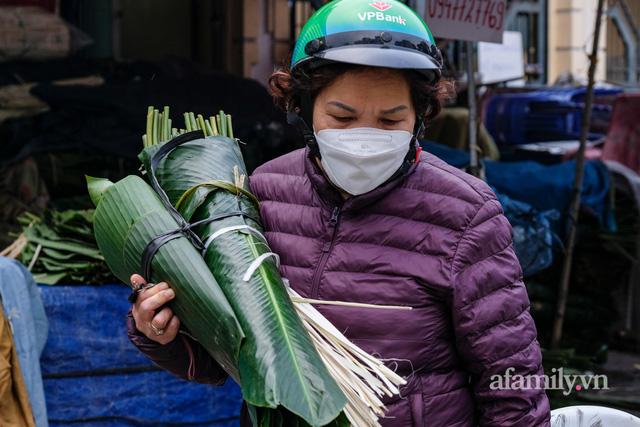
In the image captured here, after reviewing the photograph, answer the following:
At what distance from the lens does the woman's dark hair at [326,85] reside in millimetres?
2035

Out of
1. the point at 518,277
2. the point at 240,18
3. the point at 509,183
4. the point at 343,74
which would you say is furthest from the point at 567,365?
the point at 240,18

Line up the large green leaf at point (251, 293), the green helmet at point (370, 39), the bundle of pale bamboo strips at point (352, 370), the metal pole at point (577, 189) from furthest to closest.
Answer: the metal pole at point (577, 189) < the green helmet at point (370, 39) < the bundle of pale bamboo strips at point (352, 370) < the large green leaf at point (251, 293)

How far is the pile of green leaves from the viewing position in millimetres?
4281

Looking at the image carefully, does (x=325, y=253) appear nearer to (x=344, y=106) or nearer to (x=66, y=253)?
(x=344, y=106)

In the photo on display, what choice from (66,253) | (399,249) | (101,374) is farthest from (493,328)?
(66,253)

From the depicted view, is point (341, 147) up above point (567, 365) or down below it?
above

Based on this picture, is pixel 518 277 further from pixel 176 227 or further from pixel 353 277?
pixel 176 227

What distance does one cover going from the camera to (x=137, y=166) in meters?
5.78

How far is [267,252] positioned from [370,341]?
0.30m

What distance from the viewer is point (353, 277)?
2059mm

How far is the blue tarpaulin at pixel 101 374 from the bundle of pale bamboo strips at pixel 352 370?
2.42 metres

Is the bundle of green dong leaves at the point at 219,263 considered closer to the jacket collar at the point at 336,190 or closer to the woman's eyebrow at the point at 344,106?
the jacket collar at the point at 336,190

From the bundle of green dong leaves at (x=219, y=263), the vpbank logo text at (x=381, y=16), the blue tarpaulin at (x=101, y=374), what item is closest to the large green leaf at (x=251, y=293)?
the bundle of green dong leaves at (x=219, y=263)

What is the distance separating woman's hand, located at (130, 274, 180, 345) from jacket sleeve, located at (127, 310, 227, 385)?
0.09 m
